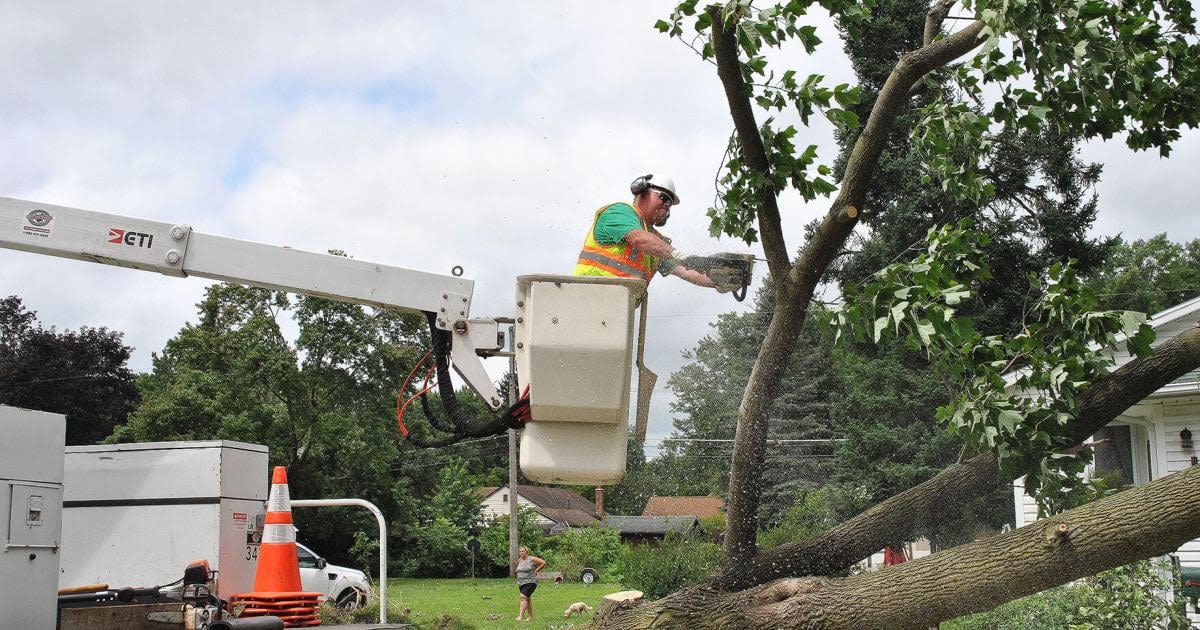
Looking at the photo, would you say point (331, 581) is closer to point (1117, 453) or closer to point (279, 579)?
point (1117, 453)

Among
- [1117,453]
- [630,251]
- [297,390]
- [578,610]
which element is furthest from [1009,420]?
[297,390]

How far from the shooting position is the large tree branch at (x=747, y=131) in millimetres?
5695

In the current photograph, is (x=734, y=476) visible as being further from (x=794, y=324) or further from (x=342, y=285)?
(x=342, y=285)

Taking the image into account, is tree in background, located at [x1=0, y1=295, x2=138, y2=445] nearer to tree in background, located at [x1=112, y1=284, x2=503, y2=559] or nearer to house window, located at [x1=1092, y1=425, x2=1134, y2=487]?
tree in background, located at [x1=112, y1=284, x2=503, y2=559]

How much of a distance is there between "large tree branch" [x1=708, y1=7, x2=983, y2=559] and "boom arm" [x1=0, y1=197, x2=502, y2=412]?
73.6 inches

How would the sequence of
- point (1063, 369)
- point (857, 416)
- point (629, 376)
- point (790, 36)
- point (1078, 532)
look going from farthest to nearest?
point (857, 416), point (1063, 369), point (1078, 532), point (790, 36), point (629, 376)

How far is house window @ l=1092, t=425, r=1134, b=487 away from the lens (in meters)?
16.2

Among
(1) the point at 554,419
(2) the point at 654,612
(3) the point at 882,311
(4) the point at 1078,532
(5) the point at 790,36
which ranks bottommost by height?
(2) the point at 654,612

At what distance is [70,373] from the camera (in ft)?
125

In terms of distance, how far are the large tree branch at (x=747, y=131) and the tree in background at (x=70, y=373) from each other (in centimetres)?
3405

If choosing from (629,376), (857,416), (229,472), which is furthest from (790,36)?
(857,416)

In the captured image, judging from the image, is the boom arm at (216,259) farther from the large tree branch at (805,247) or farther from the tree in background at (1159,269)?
the tree in background at (1159,269)

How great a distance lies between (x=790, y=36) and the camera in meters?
5.35

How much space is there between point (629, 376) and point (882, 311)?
176cm
